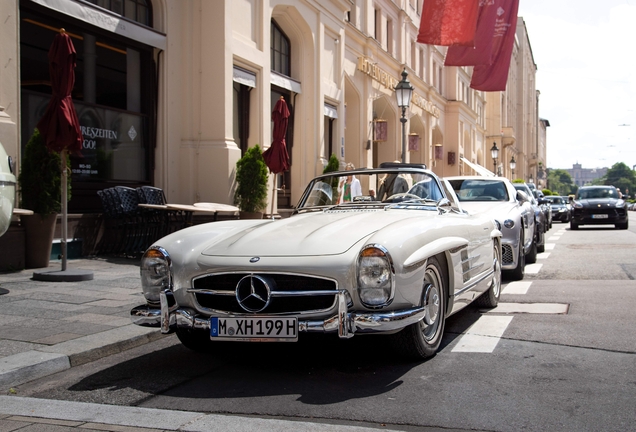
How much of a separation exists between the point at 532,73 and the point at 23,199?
113413 mm

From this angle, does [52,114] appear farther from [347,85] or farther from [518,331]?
[347,85]

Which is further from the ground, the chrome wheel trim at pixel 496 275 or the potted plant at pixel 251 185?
the potted plant at pixel 251 185

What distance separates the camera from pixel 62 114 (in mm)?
8680

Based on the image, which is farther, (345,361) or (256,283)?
(345,361)

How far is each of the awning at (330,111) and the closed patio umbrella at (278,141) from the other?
709 cm

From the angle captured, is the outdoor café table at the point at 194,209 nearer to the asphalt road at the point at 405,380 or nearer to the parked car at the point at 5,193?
the parked car at the point at 5,193

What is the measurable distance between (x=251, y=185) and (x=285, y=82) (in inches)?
217

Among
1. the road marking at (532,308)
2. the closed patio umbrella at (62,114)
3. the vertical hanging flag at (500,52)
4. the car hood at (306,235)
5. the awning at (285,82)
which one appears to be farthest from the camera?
the vertical hanging flag at (500,52)

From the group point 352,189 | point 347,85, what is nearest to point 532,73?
point 347,85

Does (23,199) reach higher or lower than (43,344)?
higher

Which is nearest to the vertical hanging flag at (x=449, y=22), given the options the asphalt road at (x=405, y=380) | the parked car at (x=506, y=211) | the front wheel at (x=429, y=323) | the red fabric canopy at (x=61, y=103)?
the parked car at (x=506, y=211)

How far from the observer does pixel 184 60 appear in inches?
572

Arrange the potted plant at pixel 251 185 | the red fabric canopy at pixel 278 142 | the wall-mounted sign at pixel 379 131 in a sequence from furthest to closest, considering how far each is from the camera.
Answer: the wall-mounted sign at pixel 379 131
the potted plant at pixel 251 185
the red fabric canopy at pixel 278 142

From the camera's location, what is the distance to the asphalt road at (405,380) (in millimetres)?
3645
